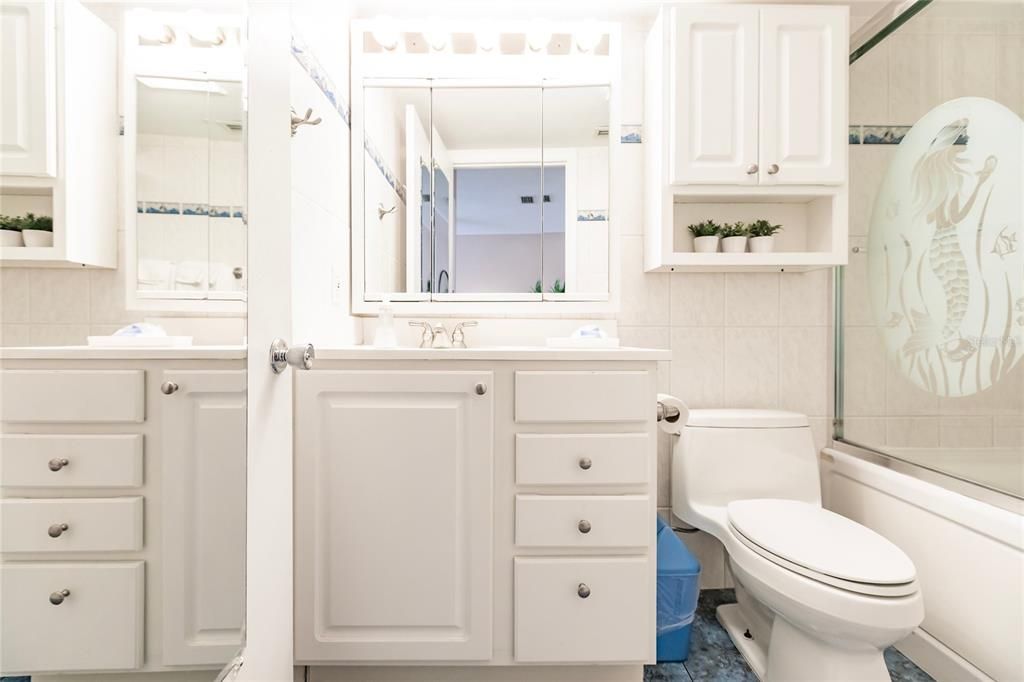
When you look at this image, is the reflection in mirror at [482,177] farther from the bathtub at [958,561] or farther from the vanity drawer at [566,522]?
the bathtub at [958,561]

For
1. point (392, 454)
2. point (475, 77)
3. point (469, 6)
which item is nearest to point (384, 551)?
point (392, 454)

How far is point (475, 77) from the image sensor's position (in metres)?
1.89

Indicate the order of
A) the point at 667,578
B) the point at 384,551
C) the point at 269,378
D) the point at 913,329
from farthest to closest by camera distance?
the point at 913,329
the point at 667,578
the point at 384,551
the point at 269,378

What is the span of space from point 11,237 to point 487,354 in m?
0.97

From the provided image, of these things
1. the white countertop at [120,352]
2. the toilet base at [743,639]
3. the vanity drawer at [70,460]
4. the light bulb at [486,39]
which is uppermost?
the light bulb at [486,39]

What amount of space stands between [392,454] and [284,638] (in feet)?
1.42

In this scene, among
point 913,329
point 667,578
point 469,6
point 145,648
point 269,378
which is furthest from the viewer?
point 469,6

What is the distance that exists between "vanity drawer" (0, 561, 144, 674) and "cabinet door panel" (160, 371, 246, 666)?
0.21ft

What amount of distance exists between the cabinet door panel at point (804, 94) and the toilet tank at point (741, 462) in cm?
82

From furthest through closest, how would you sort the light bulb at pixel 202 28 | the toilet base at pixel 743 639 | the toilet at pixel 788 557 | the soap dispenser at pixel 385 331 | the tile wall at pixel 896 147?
the soap dispenser at pixel 385 331
the toilet base at pixel 743 639
the tile wall at pixel 896 147
the toilet at pixel 788 557
the light bulb at pixel 202 28

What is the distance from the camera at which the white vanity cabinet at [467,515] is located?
130 centimetres

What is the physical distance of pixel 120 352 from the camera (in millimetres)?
568

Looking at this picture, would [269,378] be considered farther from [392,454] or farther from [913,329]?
[913,329]

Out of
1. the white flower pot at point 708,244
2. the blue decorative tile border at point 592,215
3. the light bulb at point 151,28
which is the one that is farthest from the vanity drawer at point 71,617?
the white flower pot at point 708,244
